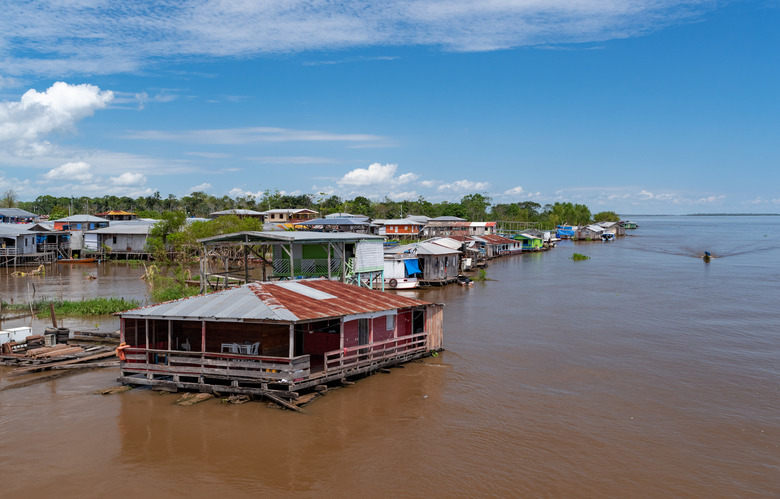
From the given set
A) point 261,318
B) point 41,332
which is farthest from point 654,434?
point 41,332

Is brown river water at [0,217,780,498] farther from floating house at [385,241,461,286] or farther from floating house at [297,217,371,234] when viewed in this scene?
floating house at [297,217,371,234]

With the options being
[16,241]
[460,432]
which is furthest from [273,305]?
[16,241]

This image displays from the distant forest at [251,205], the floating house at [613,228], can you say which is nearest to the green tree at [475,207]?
the distant forest at [251,205]

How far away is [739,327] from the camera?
29.9 metres

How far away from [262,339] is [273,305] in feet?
5.27

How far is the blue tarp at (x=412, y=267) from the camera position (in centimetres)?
4651

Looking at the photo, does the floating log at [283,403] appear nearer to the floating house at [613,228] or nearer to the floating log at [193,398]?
the floating log at [193,398]

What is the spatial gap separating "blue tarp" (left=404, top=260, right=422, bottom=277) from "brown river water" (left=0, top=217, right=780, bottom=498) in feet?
67.2

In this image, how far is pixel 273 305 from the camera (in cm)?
1680

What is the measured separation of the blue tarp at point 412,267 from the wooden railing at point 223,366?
29.9 m

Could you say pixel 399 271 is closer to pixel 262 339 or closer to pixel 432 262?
pixel 432 262

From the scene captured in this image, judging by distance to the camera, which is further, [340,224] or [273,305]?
[340,224]

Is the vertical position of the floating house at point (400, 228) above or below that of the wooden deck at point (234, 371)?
above

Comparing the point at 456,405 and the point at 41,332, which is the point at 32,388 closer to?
the point at 41,332
